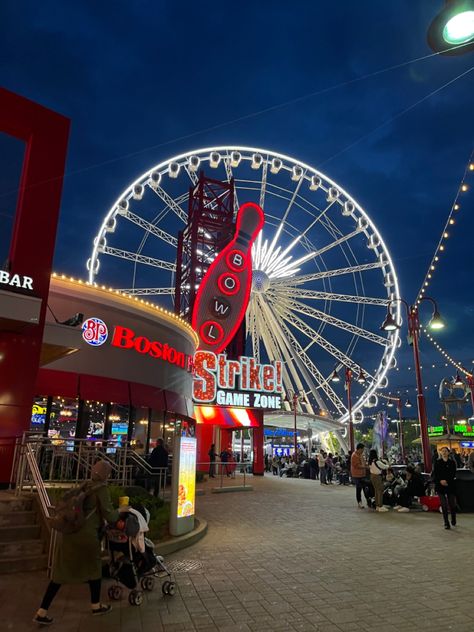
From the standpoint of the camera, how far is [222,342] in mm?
28078

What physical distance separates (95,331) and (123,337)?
120 cm

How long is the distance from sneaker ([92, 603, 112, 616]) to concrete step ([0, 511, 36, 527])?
3020mm

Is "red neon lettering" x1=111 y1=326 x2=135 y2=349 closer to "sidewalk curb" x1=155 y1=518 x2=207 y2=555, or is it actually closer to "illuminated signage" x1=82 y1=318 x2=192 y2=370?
"illuminated signage" x1=82 y1=318 x2=192 y2=370

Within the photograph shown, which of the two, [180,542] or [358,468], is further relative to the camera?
[358,468]

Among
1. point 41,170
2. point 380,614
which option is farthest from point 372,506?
point 41,170

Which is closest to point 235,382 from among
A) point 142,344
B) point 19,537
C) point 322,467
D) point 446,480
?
point 322,467

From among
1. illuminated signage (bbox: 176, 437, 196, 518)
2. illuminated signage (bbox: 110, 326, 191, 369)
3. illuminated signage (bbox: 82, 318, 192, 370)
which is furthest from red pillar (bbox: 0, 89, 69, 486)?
illuminated signage (bbox: 110, 326, 191, 369)

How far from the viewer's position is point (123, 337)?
57.0 ft

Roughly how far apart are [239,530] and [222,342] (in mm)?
18255

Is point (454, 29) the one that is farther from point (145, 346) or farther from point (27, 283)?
point (145, 346)

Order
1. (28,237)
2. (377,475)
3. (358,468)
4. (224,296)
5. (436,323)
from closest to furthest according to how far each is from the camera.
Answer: (28,237) → (377,475) → (358,468) → (436,323) → (224,296)

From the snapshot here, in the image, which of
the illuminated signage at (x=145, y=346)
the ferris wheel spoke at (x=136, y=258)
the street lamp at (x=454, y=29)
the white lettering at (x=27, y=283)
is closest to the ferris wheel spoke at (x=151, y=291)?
the ferris wheel spoke at (x=136, y=258)

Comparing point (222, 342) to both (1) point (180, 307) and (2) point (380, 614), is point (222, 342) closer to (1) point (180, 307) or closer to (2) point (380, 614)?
(1) point (180, 307)

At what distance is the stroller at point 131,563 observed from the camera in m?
5.59
